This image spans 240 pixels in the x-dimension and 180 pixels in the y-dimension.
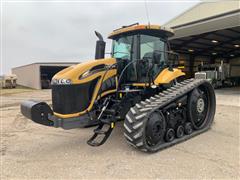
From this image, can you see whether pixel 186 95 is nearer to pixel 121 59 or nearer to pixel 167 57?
pixel 167 57

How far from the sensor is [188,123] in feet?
17.6

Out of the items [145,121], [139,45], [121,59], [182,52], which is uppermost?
[182,52]

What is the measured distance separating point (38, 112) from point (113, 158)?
5.35 feet

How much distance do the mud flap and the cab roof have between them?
2.44m

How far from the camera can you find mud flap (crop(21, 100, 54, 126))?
4156 mm

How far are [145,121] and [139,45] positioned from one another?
187 cm

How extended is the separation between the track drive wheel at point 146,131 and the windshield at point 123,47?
1.55 metres

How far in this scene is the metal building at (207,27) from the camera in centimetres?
1373

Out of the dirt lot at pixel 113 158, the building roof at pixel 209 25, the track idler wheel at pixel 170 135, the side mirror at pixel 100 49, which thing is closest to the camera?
the dirt lot at pixel 113 158

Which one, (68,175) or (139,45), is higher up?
(139,45)

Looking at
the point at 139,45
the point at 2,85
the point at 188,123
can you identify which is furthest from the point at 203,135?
the point at 2,85

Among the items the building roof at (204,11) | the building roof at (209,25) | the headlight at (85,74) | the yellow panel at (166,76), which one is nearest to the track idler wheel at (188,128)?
the yellow panel at (166,76)

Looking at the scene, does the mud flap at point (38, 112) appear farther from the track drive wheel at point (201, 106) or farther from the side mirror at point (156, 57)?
the track drive wheel at point (201, 106)

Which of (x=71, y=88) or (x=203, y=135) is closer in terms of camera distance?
(x=71, y=88)
